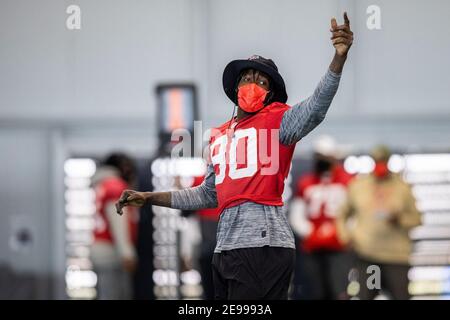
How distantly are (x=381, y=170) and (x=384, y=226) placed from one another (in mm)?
333

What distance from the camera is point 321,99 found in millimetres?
4500

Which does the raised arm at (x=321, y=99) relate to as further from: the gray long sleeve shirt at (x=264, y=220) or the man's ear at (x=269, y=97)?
the man's ear at (x=269, y=97)

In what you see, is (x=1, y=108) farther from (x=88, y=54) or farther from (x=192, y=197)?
(x=192, y=197)

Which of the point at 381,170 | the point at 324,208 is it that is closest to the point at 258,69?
the point at 381,170

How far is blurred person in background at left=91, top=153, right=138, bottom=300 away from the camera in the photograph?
774 centimetres

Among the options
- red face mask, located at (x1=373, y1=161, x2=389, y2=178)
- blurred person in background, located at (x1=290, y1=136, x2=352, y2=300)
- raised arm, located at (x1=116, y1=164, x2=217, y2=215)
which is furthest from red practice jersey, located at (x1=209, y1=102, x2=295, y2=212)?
blurred person in background, located at (x1=290, y1=136, x2=352, y2=300)

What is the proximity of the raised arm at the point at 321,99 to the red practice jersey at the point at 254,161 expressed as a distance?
0.06 meters

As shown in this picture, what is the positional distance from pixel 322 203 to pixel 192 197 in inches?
141

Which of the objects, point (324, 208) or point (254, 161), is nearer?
→ point (254, 161)

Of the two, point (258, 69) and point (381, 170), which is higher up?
point (258, 69)

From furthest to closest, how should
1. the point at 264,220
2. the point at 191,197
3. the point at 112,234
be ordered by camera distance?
the point at 112,234, the point at 191,197, the point at 264,220

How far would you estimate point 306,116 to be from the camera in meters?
4.56

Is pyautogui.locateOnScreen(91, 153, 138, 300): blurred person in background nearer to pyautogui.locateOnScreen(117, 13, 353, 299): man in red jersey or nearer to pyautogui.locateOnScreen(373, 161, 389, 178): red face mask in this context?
pyautogui.locateOnScreen(373, 161, 389, 178): red face mask

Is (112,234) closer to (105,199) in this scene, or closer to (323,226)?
(105,199)
